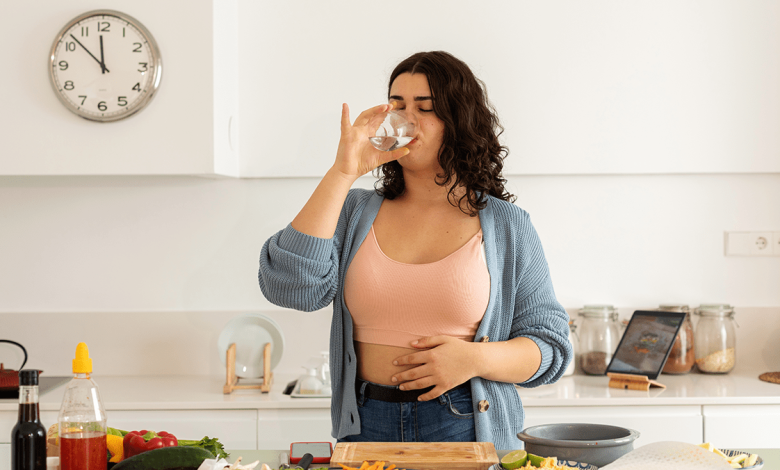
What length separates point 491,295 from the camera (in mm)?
1299

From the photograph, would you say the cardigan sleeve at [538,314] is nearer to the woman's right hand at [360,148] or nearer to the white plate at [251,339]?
the woman's right hand at [360,148]

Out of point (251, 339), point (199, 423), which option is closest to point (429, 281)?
point (199, 423)

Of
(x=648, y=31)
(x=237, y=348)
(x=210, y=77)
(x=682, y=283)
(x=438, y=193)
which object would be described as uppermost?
(x=648, y=31)

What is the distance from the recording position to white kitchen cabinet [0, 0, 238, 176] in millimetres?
2055

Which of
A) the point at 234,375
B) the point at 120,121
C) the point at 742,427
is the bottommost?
the point at 742,427

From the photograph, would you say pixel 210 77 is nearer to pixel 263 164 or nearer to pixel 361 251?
pixel 263 164

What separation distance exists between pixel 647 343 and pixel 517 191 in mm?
678

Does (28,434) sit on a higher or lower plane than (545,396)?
higher

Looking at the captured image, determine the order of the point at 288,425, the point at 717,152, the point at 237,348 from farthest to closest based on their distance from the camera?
1. the point at 717,152
2. the point at 237,348
3. the point at 288,425

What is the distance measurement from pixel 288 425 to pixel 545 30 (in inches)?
62.5

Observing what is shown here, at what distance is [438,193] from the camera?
139 cm

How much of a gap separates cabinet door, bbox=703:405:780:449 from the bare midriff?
115 cm

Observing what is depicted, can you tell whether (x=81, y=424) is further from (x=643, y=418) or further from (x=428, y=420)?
(x=643, y=418)

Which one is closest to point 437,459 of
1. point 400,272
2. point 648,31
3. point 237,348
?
point 400,272
